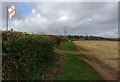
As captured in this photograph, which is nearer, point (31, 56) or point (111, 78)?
point (31, 56)

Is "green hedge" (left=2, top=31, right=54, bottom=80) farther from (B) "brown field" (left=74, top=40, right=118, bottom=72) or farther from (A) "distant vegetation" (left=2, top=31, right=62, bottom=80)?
(B) "brown field" (left=74, top=40, right=118, bottom=72)

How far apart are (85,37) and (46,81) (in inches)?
6463

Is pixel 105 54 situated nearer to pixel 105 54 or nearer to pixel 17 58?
pixel 105 54

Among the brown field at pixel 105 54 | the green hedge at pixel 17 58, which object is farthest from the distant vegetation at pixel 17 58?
the brown field at pixel 105 54

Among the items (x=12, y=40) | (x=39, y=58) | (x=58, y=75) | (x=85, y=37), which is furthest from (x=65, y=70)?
(x=85, y=37)

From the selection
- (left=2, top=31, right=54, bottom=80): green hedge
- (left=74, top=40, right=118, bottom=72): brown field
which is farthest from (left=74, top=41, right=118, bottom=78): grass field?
(left=2, top=31, right=54, bottom=80): green hedge

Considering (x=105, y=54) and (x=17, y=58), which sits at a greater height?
(x=17, y=58)

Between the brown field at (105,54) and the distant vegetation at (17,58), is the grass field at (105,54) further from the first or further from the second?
the distant vegetation at (17,58)

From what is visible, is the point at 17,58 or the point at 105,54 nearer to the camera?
the point at 17,58

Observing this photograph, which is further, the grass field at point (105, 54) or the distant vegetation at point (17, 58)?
the grass field at point (105, 54)

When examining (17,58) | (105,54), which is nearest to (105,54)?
(105,54)

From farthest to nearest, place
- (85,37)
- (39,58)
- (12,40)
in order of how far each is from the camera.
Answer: (85,37), (39,58), (12,40)

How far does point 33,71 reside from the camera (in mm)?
14297

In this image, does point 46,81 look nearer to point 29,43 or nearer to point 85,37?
point 29,43
